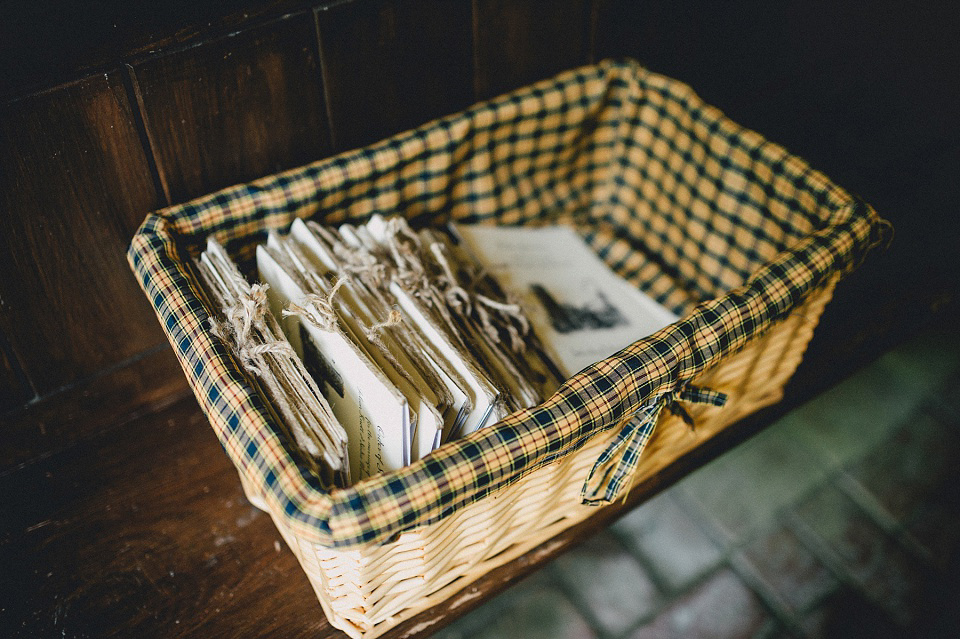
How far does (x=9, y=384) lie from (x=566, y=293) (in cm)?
66

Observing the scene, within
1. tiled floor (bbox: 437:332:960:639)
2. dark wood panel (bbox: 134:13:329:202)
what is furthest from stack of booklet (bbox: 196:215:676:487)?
tiled floor (bbox: 437:332:960:639)

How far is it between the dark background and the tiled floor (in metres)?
0.31

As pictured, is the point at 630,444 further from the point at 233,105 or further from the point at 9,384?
the point at 9,384

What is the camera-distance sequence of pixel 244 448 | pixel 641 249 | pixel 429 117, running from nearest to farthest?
pixel 244 448 → pixel 429 117 → pixel 641 249

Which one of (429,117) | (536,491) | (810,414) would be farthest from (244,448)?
(810,414)

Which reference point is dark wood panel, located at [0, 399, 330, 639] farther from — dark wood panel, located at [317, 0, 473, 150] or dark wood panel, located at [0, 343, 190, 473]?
dark wood panel, located at [317, 0, 473, 150]

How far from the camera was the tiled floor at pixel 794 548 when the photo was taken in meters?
1.10

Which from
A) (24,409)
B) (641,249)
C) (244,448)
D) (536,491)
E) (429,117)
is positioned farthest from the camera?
(641,249)

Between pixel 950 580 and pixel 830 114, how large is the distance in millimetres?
758

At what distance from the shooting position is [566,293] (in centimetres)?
99

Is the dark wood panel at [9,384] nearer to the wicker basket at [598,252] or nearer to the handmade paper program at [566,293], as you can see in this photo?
the wicker basket at [598,252]

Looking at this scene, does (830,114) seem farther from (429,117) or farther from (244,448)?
(244,448)

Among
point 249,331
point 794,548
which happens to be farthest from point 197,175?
point 794,548

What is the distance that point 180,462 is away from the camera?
84cm
